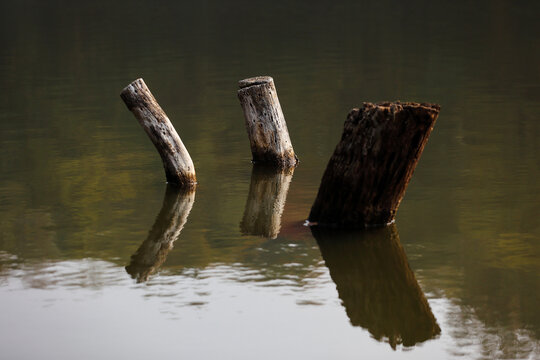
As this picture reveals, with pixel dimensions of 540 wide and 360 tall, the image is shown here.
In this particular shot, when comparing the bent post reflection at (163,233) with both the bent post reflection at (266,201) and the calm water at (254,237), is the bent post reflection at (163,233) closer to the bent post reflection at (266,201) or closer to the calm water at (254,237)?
the calm water at (254,237)

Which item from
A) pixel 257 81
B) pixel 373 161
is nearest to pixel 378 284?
pixel 373 161

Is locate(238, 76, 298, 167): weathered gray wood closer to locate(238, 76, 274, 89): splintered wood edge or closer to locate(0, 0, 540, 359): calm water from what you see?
locate(238, 76, 274, 89): splintered wood edge

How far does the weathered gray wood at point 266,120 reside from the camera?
12.4m

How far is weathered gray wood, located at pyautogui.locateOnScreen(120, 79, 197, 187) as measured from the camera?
11.4 m

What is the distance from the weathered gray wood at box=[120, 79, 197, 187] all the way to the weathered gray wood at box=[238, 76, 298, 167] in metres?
1.36

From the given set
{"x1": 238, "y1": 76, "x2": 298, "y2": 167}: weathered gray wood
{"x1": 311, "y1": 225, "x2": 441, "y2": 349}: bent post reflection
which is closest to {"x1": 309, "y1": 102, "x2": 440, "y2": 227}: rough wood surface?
{"x1": 311, "y1": 225, "x2": 441, "y2": 349}: bent post reflection

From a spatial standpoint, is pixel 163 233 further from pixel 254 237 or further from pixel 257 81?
pixel 257 81

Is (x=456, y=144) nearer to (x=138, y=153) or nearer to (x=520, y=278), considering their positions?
(x=138, y=153)

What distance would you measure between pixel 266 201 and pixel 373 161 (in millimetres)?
2433

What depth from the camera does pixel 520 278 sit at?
7.97 m

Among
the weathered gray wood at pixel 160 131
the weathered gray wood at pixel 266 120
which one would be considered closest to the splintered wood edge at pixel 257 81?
the weathered gray wood at pixel 266 120

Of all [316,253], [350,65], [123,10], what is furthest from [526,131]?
[123,10]

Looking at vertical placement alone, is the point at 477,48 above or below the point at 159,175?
above

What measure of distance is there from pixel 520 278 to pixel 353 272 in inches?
58.7
